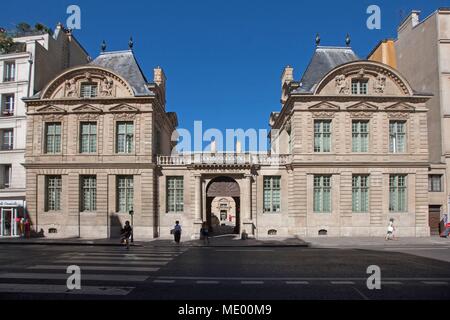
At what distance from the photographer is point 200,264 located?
15219 mm

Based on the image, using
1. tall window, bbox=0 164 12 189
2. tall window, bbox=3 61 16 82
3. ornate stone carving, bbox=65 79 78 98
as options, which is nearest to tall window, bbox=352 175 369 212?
ornate stone carving, bbox=65 79 78 98

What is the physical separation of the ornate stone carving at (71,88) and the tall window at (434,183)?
1149 inches

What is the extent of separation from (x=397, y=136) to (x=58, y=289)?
1075 inches

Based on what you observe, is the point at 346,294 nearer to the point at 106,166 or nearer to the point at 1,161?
the point at 106,166

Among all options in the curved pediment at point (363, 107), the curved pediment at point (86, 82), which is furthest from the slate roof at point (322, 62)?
the curved pediment at point (86, 82)

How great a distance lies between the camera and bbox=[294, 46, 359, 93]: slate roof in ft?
103

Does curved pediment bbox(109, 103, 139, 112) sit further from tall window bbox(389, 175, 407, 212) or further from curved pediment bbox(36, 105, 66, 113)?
tall window bbox(389, 175, 407, 212)

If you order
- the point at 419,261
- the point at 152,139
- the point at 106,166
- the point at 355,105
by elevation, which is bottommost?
the point at 419,261

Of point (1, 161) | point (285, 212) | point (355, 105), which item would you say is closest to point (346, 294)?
point (285, 212)

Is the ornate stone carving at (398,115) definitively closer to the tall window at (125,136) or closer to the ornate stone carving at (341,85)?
the ornate stone carving at (341,85)

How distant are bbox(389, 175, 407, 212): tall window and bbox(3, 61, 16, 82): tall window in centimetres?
3243

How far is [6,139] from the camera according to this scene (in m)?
33.7

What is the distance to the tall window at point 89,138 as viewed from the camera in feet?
100.0
